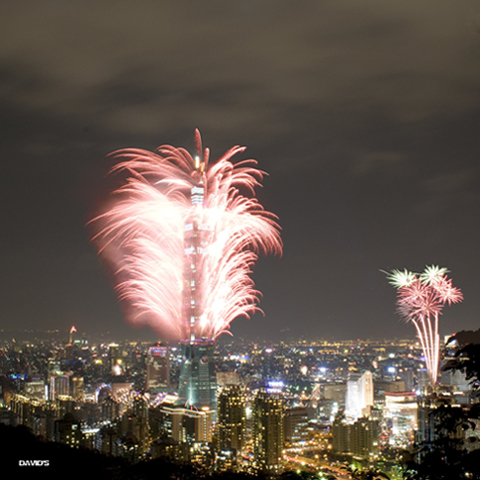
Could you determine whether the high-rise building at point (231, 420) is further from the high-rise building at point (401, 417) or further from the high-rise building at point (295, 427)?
the high-rise building at point (401, 417)

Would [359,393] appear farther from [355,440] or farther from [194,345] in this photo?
[355,440]

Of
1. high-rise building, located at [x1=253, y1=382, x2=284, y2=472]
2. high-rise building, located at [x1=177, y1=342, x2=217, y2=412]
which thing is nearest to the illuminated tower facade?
high-rise building, located at [x1=177, y1=342, x2=217, y2=412]

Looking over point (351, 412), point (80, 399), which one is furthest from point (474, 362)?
point (80, 399)

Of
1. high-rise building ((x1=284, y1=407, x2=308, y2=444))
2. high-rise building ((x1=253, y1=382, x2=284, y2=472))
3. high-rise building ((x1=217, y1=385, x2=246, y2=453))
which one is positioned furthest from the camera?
high-rise building ((x1=284, y1=407, x2=308, y2=444))

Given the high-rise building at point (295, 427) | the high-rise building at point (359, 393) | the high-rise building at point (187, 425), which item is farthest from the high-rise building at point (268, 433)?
the high-rise building at point (359, 393)

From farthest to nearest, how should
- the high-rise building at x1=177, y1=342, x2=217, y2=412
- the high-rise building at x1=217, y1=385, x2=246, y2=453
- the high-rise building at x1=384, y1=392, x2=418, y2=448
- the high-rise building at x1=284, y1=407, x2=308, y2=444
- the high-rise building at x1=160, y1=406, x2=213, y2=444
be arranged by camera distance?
the high-rise building at x1=177, y1=342, x2=217, y2=412
the high-rise building at x1=384, y1=392, x2=418, y2=448
the high-rise building at x1=284, y1=407, x2=308, y2=444
the high-rise building at x1=160, y1=406, x2=213, y2=444
the high-rise building at x1=217, y1=385, x2=246, y2=453

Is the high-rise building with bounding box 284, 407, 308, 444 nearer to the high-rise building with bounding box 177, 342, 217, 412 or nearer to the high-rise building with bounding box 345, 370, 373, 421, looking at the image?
the high-rise building with bounding box 177, 342, 217, 412

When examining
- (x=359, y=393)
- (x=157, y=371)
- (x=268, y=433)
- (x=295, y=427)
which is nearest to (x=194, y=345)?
(x=295, y=427)

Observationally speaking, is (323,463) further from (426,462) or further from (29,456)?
(426,462)
